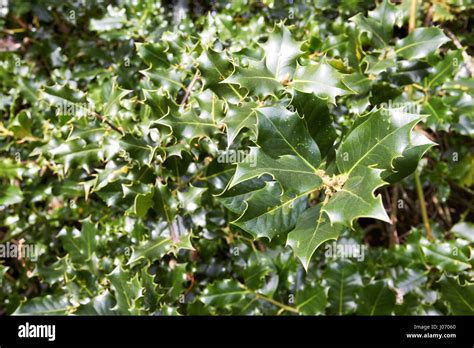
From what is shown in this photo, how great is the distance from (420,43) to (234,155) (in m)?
0.69

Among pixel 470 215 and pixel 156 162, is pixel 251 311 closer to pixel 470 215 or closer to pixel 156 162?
pixel 156 162

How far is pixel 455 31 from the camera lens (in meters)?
2.23

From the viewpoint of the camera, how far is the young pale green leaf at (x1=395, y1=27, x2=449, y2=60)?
156 centimetres

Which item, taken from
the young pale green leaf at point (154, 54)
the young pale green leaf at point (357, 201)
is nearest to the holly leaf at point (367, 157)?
the young pale green leaf at point (357, 201)

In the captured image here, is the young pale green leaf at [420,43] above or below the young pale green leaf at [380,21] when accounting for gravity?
below

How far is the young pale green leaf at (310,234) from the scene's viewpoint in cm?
99

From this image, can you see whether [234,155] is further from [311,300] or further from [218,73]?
[311,300]

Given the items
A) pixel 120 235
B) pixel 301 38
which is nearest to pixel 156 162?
pixel 120 235

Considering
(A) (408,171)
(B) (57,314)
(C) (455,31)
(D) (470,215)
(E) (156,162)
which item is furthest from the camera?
(D) (470,215)

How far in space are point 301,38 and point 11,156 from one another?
1236 mm

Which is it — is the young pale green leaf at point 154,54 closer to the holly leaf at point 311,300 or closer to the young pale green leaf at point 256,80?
the young pale green leaf at point 256,80

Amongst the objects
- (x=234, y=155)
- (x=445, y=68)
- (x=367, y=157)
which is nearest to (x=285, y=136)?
(x=367, y=157)

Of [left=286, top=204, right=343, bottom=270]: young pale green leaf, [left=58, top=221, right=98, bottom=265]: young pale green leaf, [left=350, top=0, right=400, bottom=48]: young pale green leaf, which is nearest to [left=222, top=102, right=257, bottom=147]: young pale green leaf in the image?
[left=286, top=204, right=343, bottom=270]: young pale green leaf

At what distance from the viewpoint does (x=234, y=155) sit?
1523 mm
